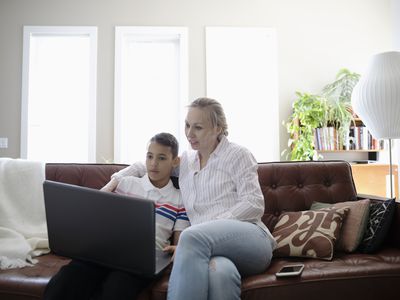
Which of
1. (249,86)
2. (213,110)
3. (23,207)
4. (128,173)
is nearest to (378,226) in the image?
(213,110)

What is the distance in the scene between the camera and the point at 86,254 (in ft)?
3.50

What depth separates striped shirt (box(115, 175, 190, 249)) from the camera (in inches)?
56.2

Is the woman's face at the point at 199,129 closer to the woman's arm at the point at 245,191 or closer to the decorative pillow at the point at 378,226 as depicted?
the woman's arm at the point at 245,191

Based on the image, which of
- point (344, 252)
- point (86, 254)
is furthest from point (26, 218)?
point (344, 252)

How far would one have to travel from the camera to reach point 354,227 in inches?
59.3

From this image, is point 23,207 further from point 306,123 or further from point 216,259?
point 306,123

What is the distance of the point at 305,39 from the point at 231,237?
320 centimetres

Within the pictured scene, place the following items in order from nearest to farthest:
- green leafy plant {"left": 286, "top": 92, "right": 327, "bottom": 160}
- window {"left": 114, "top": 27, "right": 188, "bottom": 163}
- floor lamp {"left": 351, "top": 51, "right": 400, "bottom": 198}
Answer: floor lamp {"left": 351, "top": 51, "right": 400, "bottom": 198} < green leafy plant {"left": 286, "top": 92, "right": 327, "bottom": 160} < window {"left": 114, "top": 27, "right": 188, "bottom": 163}

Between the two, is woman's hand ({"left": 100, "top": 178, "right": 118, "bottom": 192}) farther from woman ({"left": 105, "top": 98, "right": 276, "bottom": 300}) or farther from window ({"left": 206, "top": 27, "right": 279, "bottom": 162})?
window ({"left": 206, "top": 27, "right": 279, "bottom": 162})

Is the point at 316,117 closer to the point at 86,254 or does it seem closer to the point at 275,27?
the point at 275,27

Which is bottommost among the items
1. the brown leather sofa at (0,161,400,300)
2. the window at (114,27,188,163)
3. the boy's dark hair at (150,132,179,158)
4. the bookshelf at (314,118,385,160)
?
the brown leather sofa at (0,161,400,300)

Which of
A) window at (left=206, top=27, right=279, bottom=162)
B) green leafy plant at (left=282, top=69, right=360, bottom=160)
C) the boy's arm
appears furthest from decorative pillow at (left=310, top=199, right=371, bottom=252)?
window at (left=206, top=27, right=279, bottom=162)

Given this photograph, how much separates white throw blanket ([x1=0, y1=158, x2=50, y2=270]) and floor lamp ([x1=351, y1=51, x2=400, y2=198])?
6.06ft

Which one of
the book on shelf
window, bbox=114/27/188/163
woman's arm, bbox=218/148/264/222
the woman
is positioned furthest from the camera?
window, bbox=114/27/188/163
